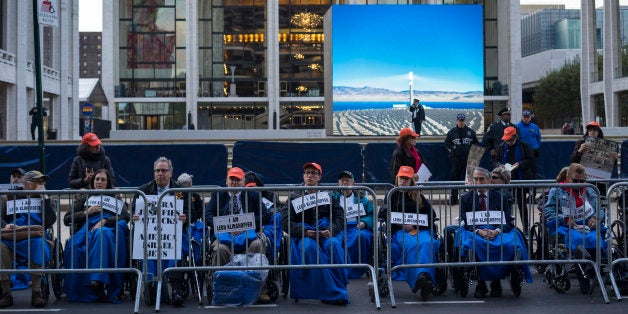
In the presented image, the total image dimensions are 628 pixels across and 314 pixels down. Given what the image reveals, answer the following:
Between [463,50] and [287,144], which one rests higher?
[463,50]

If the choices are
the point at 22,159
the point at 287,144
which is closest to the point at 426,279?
the point at 287,144

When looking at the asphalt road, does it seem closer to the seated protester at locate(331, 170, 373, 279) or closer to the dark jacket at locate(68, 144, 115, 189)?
the seated protester at locate(331, 170, 373, 279)

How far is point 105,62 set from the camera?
256 ft

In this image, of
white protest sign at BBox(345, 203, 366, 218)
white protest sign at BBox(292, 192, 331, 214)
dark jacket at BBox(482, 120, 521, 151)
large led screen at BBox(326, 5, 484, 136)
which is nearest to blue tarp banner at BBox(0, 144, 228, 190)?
dark jacket at BBox(482, 120, 521, 151)

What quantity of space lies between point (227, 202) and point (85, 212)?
154 centimetres

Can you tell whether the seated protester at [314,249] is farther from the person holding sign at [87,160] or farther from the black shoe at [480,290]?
the person holding sign at [87,160]

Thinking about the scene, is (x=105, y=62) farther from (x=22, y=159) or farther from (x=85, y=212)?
(x=85, y=212)

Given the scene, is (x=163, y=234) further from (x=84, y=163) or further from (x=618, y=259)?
(x=618, y=259)

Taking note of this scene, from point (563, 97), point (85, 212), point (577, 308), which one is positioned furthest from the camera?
point (563, 97)

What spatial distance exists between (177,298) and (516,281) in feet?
11.9

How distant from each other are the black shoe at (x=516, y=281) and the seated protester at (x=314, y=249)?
1826 mm

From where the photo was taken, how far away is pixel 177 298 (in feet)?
28.6

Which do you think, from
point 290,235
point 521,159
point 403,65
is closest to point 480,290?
point 290,235

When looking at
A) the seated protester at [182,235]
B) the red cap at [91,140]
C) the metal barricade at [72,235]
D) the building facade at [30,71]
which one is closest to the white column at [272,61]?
the building facade at [30,71]
